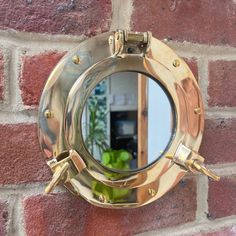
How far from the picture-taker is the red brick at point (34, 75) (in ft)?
1.32

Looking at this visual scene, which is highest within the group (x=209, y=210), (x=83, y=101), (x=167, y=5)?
(x=167, y=5)

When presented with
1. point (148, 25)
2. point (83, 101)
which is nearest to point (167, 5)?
point (148, 25)

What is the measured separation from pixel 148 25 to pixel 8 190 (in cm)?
21

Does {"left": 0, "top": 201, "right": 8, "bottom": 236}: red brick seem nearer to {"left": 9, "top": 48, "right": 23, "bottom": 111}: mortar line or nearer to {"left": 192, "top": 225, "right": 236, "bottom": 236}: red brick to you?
{"left": 9, "top": 48, "right": 23, "bottom": 111}: mortar line

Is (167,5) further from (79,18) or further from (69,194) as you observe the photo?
(69,194)

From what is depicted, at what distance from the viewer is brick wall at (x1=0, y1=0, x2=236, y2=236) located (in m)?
0.40

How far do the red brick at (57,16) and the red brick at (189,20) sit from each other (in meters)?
0.04

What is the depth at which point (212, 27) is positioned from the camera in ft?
1.66

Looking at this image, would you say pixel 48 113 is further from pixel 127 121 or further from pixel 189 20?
pixel 189 20

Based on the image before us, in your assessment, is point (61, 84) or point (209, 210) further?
point (209, 210)

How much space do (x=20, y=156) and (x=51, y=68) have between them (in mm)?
84

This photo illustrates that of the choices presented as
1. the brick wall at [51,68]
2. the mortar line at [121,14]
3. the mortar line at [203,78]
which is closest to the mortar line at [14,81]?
the brick wall at [51,68]

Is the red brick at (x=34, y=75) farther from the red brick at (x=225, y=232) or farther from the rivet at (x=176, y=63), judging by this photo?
the red brick at (x=225, y=232)

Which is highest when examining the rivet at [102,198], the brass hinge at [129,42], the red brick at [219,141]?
the brass hinge at [129,42]
